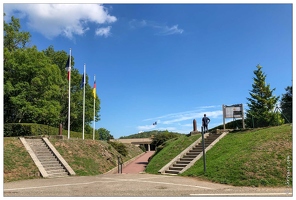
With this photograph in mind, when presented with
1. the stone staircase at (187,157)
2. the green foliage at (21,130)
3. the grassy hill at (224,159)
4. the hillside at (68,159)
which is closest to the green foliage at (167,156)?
the grassy hill at (224,159)

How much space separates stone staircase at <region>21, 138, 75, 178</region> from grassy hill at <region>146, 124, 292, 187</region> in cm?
501

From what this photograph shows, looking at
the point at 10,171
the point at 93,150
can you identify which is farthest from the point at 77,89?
the point at 10,171

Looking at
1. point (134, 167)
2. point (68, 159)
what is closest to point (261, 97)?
point (134, 167)

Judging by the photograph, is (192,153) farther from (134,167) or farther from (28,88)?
(28,88)

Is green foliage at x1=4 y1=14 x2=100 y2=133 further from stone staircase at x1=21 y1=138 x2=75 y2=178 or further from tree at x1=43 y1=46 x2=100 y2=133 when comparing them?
stone staircase at x1=21 y1=138 x2=75 y2=178

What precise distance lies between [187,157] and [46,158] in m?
8.64

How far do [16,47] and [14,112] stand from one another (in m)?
8.93

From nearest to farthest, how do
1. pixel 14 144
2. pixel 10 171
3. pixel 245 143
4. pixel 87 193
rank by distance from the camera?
1. pixel 87 193
2. pixel 10 171
3. pixel 245 143
4. pixel 14 144

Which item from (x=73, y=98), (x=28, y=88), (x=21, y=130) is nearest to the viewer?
(x=21, y=130)

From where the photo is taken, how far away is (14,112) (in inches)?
1161

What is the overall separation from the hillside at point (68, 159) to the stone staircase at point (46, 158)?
13.4 inches

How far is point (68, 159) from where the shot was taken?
16.4 metres

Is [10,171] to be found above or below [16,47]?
below

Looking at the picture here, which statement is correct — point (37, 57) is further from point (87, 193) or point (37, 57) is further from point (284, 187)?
point (284, 187)
